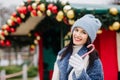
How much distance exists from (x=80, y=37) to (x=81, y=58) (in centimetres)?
23

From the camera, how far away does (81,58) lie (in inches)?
139

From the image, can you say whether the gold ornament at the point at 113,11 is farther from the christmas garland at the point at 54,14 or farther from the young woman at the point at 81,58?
the young woman at the point at 81,58

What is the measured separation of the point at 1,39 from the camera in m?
9.05

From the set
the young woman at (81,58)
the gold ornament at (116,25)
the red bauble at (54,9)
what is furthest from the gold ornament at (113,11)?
the young woman at (81,58)

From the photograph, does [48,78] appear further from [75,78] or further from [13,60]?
[13,60]

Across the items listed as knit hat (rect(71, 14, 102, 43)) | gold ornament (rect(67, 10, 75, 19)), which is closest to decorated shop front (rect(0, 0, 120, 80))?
gold ornament (rect(67, 10, 75, 19))

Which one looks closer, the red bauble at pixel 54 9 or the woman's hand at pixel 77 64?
the woman's hand at pixel 77 64

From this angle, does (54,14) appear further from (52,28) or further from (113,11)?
(52,28)

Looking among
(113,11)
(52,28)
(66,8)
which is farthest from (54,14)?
(52,28)

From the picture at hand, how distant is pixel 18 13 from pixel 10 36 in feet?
4.83

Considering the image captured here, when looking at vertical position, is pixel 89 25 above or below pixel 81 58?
above

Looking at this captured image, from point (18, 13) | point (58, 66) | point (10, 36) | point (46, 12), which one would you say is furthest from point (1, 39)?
point (58, 66)

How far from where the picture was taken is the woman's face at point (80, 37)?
12.0 feet

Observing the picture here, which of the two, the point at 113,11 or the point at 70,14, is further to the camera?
the point at 113,11
